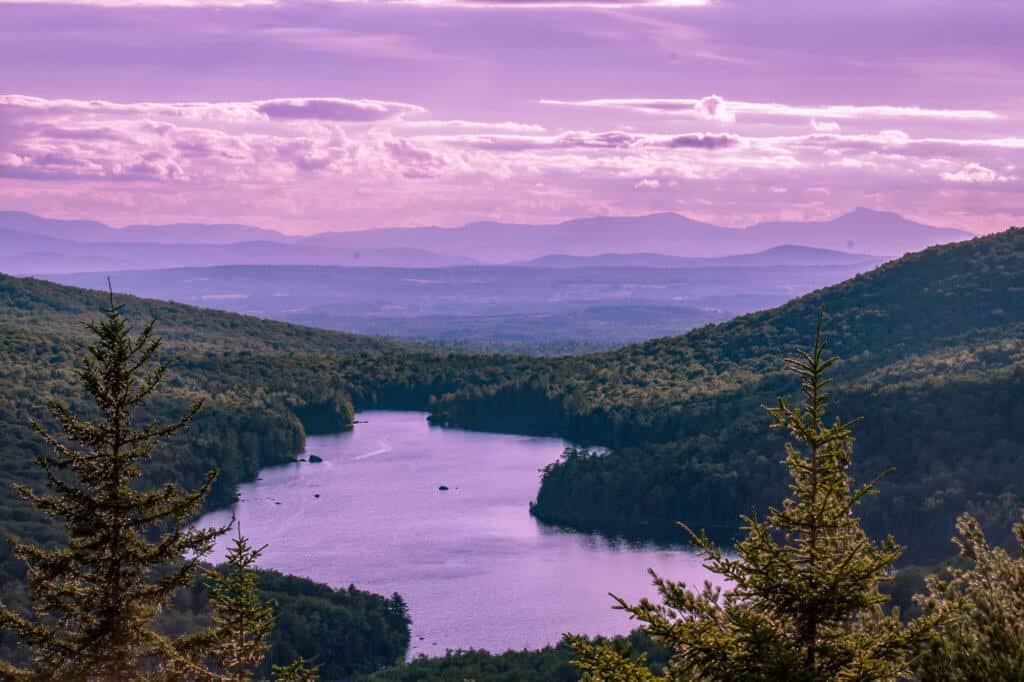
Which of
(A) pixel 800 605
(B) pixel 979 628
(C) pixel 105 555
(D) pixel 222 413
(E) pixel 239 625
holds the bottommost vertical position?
(D) pixel 222 413

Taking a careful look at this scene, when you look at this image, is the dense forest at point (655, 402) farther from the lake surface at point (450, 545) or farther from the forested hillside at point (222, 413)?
the lake surface at point (450, 545)

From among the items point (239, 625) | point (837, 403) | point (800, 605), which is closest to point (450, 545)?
point (837, 403)

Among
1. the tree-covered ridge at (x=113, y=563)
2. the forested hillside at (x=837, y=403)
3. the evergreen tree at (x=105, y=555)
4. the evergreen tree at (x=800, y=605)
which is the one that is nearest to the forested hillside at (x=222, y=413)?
the forested hillside at (x=837, y=403)

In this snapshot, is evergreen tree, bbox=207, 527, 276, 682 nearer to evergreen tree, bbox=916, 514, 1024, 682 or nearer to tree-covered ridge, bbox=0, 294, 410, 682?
tree-covered ridge, bbox=0, 294, 410, 682

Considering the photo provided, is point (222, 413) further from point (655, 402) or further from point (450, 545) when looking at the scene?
point (655, 402)

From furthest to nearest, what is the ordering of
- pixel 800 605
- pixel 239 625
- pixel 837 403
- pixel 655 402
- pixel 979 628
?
pixel 655 402, pixel 837 403, pixel 239 625, pixel 979 628, pixel 800 605

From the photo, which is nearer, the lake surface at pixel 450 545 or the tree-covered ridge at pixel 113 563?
the tree-covered ridge at pixel 113 563

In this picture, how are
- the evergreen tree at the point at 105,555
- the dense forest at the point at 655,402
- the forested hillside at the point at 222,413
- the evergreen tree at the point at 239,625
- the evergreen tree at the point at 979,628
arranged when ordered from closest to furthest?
1. the evergreen tree at the point at 979,628
2. the evergreen tree at the point at 105,555
3. the evergreen tree at the point at 239,625
4. the forested hillside at the point at 222,413
5. the dense forest at the point at 655,402

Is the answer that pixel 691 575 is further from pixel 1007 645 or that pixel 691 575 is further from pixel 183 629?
pixel 1007 645
